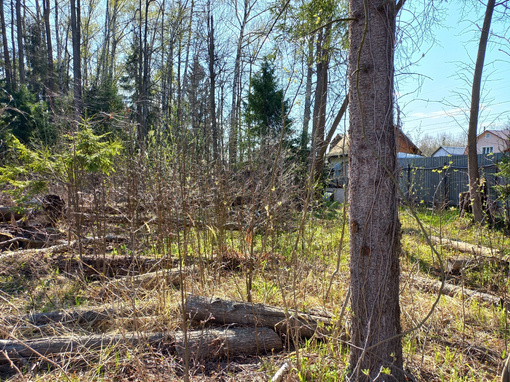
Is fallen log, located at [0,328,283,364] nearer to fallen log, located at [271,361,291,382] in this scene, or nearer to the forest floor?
the forest floor

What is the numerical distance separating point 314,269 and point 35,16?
22794 mm

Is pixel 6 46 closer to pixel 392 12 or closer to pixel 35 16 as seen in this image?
pixel 35 16

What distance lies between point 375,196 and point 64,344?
2608 mm

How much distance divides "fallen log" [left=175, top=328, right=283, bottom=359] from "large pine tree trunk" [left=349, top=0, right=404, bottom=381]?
84 centimetres

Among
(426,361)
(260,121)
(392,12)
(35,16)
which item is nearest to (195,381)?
(426,361)

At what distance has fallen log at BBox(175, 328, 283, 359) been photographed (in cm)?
256

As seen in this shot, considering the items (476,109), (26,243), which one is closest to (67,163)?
(26,243)

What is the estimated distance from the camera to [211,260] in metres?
4.10

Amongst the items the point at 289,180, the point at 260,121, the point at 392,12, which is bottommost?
the point at 289,180

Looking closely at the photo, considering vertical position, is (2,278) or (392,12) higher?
(392,12)

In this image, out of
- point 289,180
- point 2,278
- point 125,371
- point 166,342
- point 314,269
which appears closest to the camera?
point 125,371

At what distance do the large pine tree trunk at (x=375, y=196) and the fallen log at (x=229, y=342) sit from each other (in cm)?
84

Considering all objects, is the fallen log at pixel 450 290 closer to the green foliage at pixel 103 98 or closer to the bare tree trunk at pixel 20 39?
the green foliage at pixel 103 98

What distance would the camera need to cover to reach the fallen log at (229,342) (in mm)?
2557
